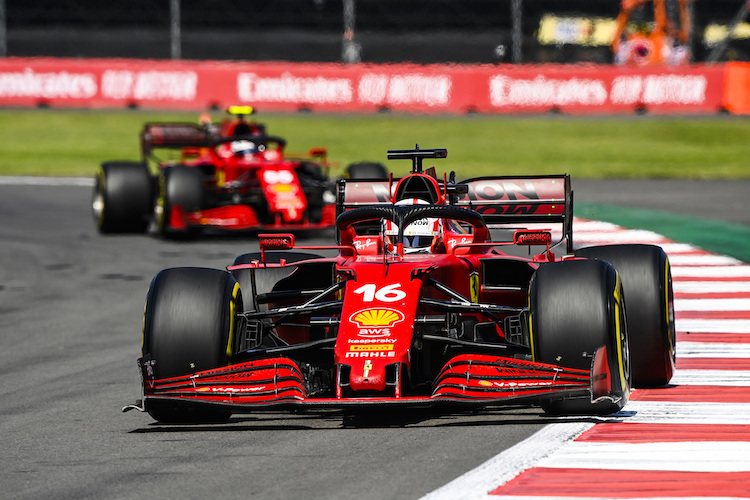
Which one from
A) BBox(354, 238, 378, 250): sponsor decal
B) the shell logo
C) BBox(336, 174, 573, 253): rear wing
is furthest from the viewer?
BBox(336, 174, 573, 253): rear wing

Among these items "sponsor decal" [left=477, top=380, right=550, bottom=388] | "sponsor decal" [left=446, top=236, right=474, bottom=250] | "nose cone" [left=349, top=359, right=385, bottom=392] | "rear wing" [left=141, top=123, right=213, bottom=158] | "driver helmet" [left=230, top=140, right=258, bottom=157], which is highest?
"rear wing" [left=141, top=123, right=213, bottom=158]

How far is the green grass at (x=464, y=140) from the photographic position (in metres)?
29.3

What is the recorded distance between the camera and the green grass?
2931cm

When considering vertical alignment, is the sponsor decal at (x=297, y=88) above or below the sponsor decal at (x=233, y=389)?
above

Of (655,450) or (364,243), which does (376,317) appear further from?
(655,450)

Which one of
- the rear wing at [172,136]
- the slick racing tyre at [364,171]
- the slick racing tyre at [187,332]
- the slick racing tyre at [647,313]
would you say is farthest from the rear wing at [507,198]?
the rear wing at [172,136]

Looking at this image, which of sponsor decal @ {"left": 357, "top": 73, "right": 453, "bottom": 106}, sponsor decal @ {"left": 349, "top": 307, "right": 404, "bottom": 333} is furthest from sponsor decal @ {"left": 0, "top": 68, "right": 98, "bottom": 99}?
sponsor decal @ {"left": 349, "top": 307, "right": 404, "bottom": 333}

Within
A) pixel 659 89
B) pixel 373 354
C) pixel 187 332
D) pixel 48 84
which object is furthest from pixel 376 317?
pixel 48 84

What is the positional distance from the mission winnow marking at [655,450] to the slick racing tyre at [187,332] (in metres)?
1.77

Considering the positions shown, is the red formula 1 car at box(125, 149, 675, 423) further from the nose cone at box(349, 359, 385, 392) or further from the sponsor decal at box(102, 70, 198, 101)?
the sponsor decal at box(102, 70, 198, 101)

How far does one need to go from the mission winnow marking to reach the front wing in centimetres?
25

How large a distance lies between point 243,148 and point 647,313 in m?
11.4

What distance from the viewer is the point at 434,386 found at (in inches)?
265

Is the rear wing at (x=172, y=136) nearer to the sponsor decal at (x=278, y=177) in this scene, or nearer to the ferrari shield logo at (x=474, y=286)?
the sponsor decal at (x=278, y=177)
